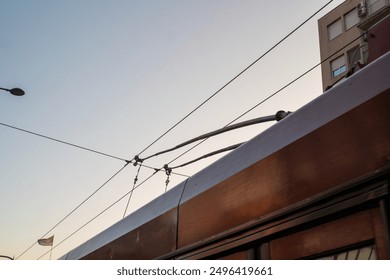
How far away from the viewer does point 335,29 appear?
2969cm

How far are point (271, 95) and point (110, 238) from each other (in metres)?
2.93

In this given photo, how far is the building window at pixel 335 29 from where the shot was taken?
29.3 metres

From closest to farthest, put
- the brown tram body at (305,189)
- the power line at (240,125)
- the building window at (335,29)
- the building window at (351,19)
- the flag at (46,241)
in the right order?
the brown tram body at (305,189)
the power line at (240,125)
the flag at (46,241)
the building window at (351,19)
the building window at (335,29)

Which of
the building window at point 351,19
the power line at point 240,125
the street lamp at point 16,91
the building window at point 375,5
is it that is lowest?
the power line at point 240,125

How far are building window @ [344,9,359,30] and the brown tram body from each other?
2788cm

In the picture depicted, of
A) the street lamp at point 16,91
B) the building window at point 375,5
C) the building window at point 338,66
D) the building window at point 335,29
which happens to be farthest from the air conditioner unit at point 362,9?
the street lamp at point 16,91

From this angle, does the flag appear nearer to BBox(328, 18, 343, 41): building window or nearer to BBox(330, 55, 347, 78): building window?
BBox(330, 55, 347, 78): building window

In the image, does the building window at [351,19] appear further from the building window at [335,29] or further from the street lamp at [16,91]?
the street lamp at [16,91]

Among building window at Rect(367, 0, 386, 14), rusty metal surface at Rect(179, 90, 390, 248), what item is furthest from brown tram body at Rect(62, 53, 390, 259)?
building window at Rect(367, 0, 386, 14)

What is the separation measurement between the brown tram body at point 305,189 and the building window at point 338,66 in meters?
25.8

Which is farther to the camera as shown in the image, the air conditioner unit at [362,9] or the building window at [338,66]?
the building window at [338,66]

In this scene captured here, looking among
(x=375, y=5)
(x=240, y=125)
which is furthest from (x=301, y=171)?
(x=375, y=5)

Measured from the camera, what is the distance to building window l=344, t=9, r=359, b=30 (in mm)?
28219

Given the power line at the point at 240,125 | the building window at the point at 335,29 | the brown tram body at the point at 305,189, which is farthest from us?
the building window at the point at 335,29
